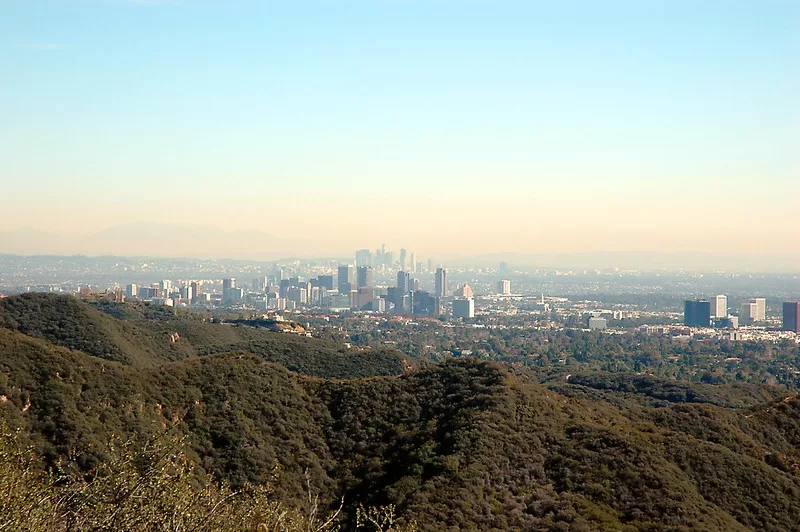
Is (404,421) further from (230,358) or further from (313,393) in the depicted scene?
(230,358)

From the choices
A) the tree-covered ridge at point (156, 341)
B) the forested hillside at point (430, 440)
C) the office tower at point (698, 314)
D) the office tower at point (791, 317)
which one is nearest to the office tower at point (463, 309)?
the office tower at point (698, 314)

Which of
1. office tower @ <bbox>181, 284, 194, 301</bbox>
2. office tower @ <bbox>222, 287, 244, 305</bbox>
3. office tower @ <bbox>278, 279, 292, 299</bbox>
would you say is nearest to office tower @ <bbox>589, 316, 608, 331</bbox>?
office tower @ <bbox>278, 279, 292, 299</bbox>

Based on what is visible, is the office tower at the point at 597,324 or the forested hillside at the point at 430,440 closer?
the forested hillside at the point at 430,440

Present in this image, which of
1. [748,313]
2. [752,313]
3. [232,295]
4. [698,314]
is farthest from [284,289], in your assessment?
[752,313]

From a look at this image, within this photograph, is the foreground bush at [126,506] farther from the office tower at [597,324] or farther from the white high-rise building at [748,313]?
the white high-rise building at [748,313]

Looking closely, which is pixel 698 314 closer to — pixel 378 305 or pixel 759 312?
Result: pixel 759 312

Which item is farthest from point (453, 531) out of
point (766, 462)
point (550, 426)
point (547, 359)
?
point (547, 359)
